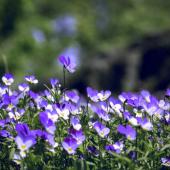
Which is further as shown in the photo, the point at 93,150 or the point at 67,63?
the point at 67,63

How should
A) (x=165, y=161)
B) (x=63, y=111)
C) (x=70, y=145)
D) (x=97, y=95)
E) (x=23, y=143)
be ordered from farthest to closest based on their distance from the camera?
(x=97, y=95)
(x=63, y=111)
(x=165, y=161)
(x=70, y=145)
(x=23, y=143)

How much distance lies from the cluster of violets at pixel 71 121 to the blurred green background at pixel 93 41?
143 cm

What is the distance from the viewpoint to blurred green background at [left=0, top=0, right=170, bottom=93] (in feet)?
48.0

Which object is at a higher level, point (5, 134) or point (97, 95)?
point (97, 95)

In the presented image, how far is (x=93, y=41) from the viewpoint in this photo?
113ft

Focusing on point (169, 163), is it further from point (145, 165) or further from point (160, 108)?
point (160, 108)

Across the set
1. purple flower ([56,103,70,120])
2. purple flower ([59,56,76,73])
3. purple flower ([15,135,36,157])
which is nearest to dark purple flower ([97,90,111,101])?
purple flower ([59,56,76,73])

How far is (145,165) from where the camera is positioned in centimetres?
261

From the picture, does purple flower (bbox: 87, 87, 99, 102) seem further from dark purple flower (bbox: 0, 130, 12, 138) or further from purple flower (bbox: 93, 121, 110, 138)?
dark purple flower (bbox: 0, 130, 12, 138)

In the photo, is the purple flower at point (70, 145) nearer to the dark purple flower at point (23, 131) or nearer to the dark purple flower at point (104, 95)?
the dark purple flower at point (23, 131)

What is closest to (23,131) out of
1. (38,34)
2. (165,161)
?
(165,161)

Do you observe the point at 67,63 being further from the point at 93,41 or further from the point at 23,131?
the point at 93,41

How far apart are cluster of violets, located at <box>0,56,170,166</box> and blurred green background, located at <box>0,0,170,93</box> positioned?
4.68ft

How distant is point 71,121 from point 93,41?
31979 millimetres
